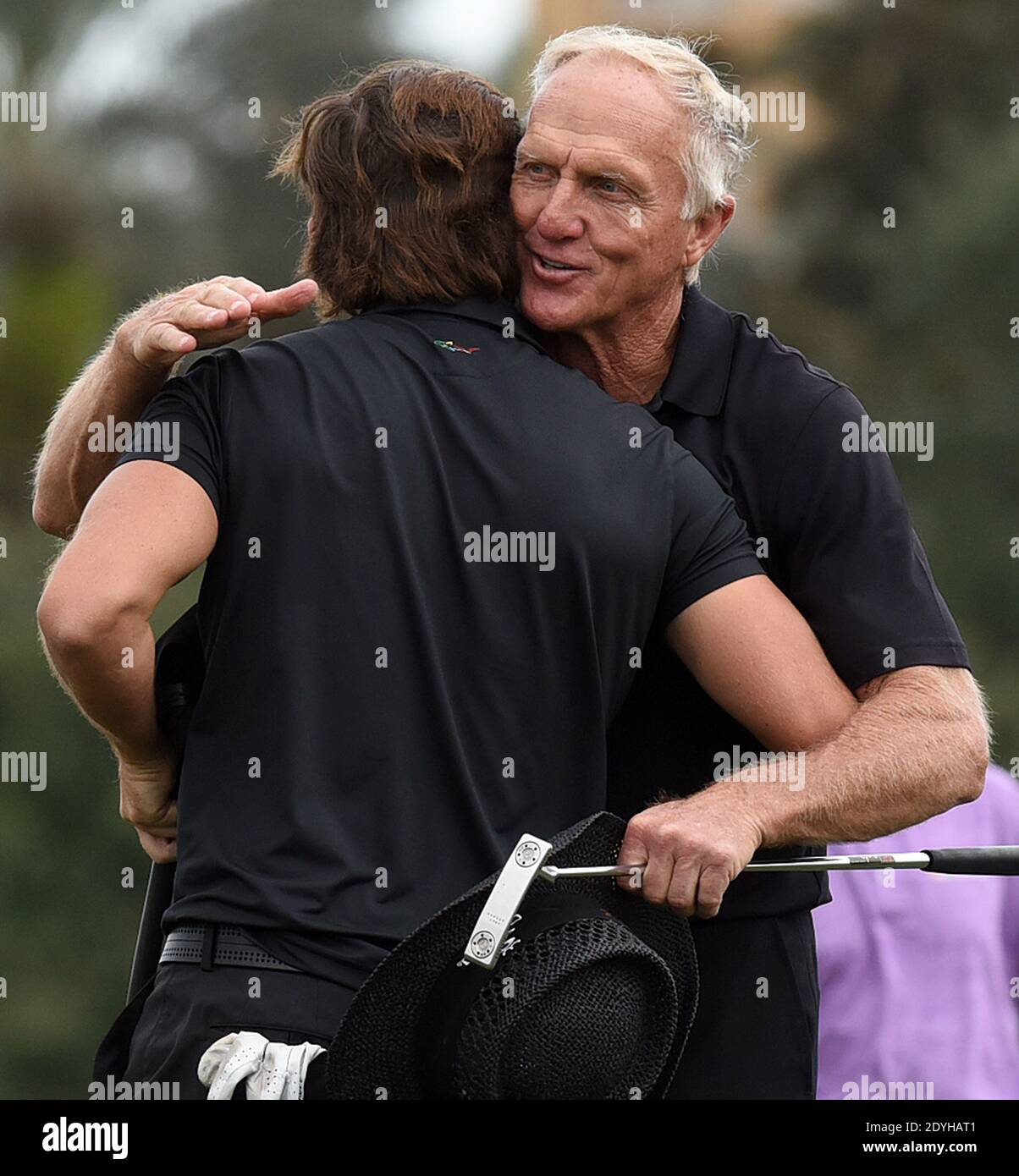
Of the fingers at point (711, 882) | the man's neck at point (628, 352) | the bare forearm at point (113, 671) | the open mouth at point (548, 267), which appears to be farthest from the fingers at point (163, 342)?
the fingers at point (711, 882)

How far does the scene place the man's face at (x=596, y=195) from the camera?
9.88ft

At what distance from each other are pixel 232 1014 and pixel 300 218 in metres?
11.0

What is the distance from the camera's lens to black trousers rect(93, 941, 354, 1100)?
253cm

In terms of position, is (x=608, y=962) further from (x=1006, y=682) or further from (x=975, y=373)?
(x=975, y=373)

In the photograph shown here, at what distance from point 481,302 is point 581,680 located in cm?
56

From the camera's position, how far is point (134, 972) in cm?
307

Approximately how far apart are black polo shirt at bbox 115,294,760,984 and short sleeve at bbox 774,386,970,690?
1.10 feet

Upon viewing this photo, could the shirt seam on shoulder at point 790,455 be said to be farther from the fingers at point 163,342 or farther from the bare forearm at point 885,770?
the fingers at point 163,342

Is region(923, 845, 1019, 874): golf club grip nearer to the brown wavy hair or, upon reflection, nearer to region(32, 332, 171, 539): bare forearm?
the brown wavy hair

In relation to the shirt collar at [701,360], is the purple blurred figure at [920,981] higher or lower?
lower

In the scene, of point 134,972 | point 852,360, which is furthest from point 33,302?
point 134,972

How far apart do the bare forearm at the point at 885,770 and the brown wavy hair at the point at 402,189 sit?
Answer: 80 centimetres

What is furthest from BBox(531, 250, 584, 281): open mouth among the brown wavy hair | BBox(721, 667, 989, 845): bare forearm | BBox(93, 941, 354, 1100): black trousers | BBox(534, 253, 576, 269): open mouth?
BBox(93, 941, 354, 1100): black trousers

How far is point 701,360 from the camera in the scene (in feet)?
10.5
